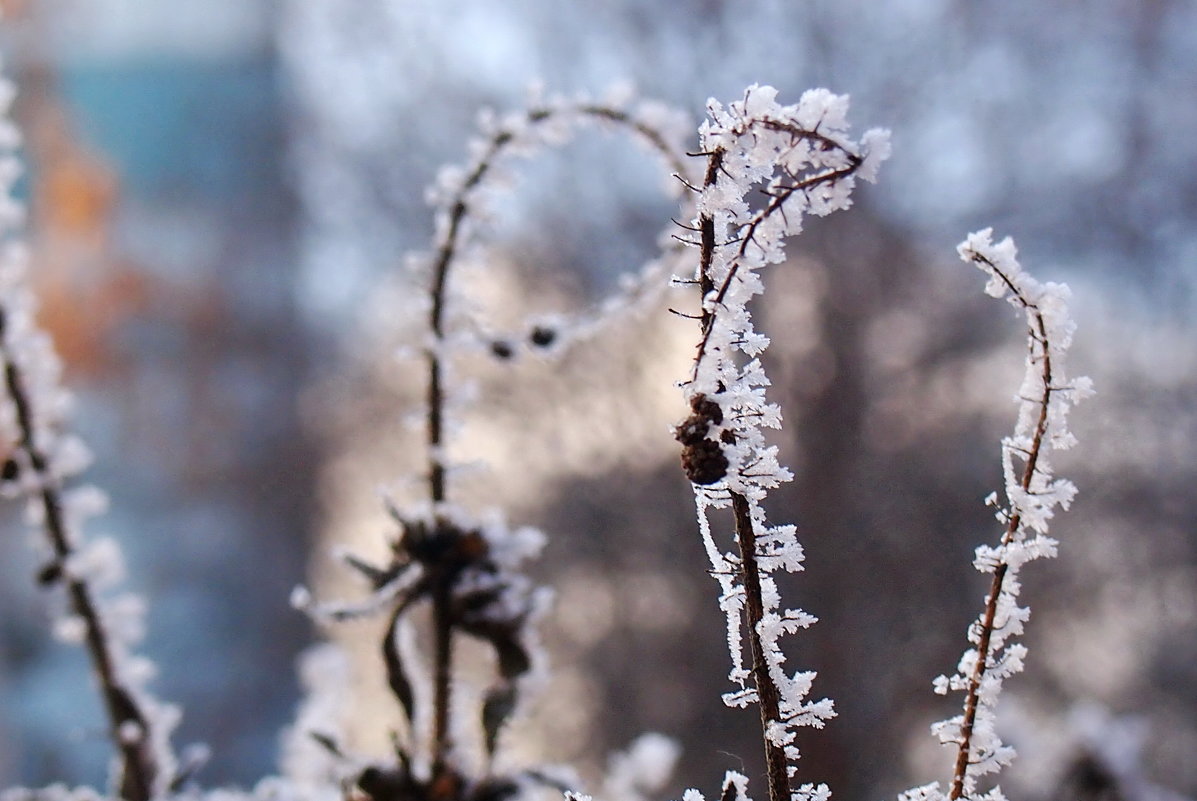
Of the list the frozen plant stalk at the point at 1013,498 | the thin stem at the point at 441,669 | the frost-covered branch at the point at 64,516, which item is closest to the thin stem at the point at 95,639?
the frost-covered branch at the point at 64,516

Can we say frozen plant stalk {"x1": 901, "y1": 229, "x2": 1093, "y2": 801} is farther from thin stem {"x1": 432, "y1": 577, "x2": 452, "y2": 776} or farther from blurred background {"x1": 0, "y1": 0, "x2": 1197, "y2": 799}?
blurred background {"x1": 0, "y1": 0, "x2": 1197, "y2": 799}

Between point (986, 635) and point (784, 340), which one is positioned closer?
point (986, 635)

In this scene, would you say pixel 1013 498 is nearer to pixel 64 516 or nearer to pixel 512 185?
pixel 512 185

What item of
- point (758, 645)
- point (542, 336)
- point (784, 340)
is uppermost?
point (784, 340)

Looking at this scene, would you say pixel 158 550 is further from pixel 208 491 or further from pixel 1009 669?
pixel 1009 669

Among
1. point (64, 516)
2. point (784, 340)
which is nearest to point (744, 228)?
point (64, 516)

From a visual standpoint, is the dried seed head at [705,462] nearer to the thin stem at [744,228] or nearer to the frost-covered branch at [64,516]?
the thin stem at [744,228]

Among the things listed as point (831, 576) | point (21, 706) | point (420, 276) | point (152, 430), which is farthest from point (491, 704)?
point (152, 430)
